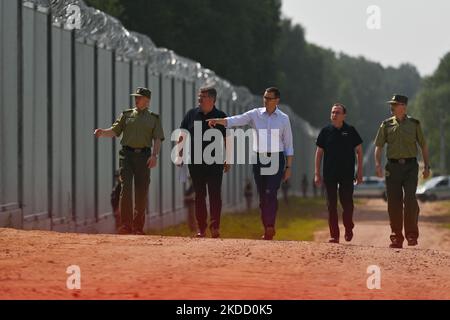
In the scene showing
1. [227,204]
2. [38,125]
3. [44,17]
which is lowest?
[227,204]

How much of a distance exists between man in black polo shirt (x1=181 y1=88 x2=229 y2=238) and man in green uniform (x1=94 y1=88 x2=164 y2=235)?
70 centimetres

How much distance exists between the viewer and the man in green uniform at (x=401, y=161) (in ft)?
→ 55.3

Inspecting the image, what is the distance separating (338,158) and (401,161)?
29.7 inches

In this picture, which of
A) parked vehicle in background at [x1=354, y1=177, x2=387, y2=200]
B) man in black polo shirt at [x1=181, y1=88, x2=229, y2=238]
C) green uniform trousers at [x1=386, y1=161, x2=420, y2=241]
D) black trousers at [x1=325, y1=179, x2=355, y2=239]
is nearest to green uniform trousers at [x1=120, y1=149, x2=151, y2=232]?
man in black polo shirt at [x1=181, y1=88, x2=229, y2=238]

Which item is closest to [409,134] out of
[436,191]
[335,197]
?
[335,197]

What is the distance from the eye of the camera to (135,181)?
17.5 metres

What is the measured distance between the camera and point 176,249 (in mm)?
13953

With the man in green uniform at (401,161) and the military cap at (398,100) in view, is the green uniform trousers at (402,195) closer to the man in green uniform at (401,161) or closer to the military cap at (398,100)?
the man in green uniform at (401,161)
